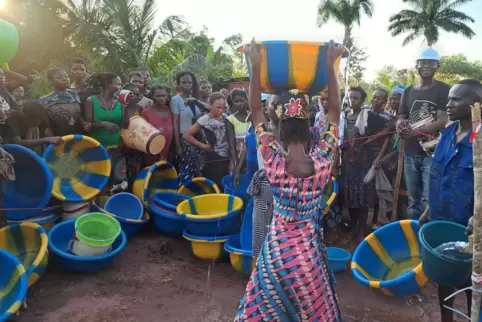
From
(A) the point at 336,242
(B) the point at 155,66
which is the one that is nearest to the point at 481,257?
(A) the point at 336,242

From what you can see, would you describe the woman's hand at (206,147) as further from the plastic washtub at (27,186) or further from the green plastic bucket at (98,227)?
the plastic washtub at (27,186)

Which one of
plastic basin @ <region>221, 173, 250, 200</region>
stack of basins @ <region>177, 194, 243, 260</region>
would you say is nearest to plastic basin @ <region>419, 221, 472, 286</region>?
stack of basins @ <region>177, 194, 243, 260</region>

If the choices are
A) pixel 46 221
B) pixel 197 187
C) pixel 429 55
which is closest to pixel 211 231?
pixel 197 187

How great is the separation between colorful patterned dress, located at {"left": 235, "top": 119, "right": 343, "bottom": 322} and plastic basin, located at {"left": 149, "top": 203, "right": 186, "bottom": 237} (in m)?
2.41

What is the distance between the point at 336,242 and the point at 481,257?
3031mm

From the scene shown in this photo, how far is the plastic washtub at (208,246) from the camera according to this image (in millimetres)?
3914

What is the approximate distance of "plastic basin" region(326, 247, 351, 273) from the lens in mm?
3818

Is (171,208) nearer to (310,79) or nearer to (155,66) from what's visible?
(310,79)

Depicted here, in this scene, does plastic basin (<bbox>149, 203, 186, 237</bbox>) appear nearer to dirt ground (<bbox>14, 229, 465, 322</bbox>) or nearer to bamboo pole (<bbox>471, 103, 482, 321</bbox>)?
dirt ground (<bbox>14, 229, 465, 322</bbox>)

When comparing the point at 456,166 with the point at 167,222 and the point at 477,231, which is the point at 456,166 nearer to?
the point at 477,231

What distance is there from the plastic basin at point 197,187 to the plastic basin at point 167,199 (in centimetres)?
19

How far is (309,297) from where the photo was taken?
1938 millimetres

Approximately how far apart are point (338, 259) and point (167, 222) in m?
1.85

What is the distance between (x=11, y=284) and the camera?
9.82ft
